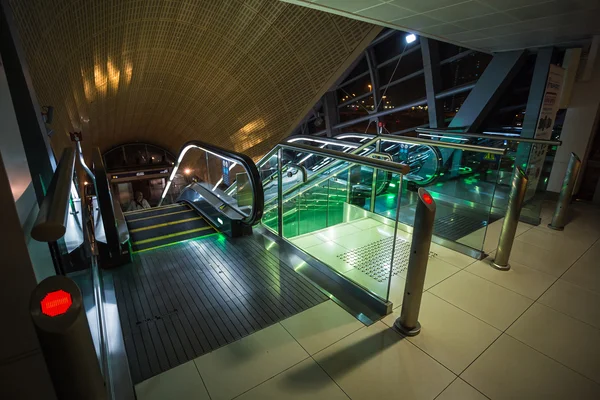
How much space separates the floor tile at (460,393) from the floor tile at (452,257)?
1.64 m

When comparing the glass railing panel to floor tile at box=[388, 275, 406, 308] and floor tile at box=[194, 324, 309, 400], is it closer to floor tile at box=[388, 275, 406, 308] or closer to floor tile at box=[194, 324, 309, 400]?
floor tile at box=[388, 275, 406, 308]

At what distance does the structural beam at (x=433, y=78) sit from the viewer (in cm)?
877

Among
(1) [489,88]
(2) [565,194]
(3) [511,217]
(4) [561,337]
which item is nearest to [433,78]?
(1) [489,88]

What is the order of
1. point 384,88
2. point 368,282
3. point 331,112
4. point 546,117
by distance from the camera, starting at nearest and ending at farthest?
point 368,282 → point 546,117 → point 384,88 → point 331,112

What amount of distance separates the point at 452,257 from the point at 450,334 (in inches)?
54.7

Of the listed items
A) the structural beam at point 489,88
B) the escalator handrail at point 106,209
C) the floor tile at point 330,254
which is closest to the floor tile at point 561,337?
the floor tile at point 330,254

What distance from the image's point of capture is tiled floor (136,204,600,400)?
1.77 metres

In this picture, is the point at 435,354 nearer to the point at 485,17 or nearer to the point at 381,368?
the point at 381,368

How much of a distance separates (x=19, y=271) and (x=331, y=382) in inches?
65.8

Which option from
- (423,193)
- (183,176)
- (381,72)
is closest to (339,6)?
(423,193)

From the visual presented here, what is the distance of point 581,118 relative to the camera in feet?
18.1

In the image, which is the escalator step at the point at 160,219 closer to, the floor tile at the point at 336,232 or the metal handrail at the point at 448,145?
the floor tile at the point at 336,232

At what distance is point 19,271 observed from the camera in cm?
104

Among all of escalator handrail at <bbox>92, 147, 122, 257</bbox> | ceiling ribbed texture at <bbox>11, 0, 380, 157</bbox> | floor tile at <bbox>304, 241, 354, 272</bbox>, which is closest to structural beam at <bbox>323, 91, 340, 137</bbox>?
ceiling ribbed texture at <bbox>11, 0, 380, 157</bbox>
